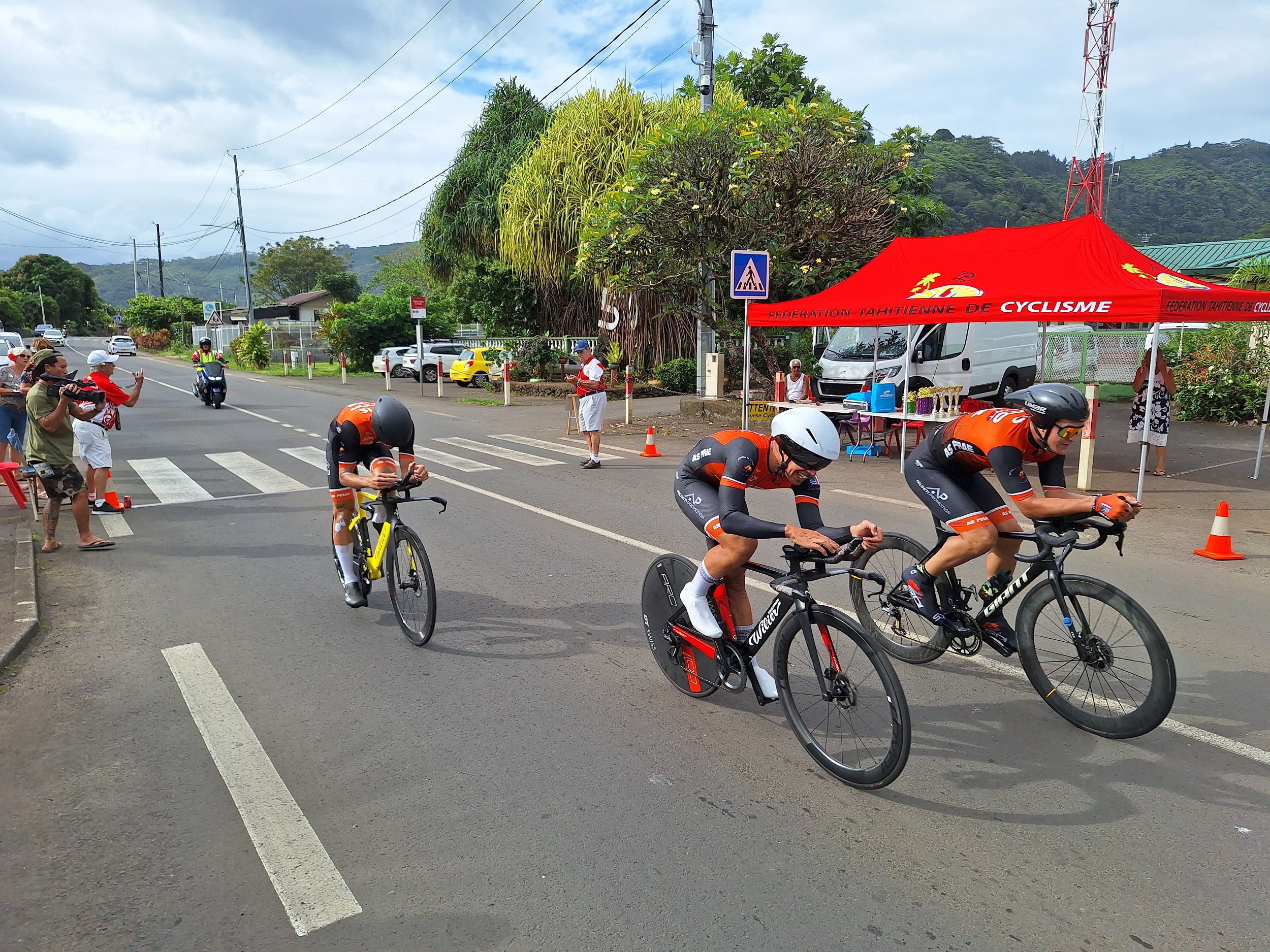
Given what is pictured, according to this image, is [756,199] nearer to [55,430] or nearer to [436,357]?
[55,430]

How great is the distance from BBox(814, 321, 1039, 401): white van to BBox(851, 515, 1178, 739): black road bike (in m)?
10.9

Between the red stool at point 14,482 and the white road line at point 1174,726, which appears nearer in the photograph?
the white road line at point 1174,726

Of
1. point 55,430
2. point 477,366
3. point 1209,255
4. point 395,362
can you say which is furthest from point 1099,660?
point 1209,255

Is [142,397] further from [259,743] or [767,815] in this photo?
[767,815]

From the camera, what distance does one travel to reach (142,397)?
84.8ft

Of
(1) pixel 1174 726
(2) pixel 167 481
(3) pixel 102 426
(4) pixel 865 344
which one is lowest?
(1) pixel 1174 726

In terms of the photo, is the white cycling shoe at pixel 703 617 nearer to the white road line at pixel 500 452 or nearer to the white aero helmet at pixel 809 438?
the white aero helmet at pixel 809 438

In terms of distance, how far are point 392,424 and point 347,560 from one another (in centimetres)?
124

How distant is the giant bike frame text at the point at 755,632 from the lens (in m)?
3.70

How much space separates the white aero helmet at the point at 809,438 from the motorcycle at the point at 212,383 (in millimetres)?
21905

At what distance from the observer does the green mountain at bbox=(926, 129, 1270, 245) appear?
84.1m

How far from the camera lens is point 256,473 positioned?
39.6 feet

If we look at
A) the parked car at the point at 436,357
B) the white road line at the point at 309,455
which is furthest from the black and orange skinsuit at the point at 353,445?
the parked car at the point at 436,357

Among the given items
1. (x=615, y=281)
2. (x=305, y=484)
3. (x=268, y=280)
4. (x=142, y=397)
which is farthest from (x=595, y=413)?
(x=268, y=280)
